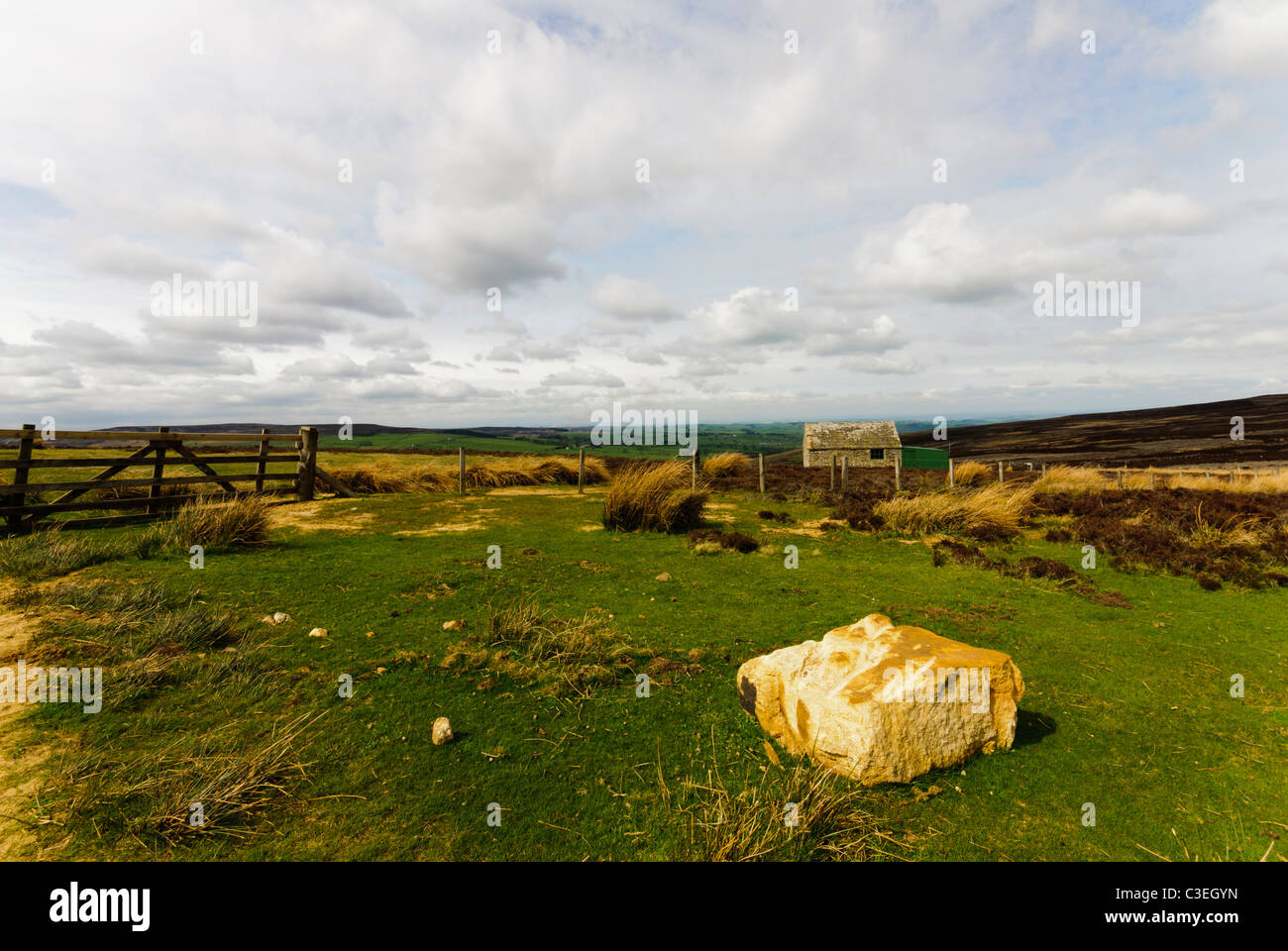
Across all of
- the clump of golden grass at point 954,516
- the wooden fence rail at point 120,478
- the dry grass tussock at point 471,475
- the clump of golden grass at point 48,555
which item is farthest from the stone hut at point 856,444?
the clump of golden grass at point 48,555

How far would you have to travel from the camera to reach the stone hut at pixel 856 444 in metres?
23.9

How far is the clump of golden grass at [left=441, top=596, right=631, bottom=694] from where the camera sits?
15.5 ft

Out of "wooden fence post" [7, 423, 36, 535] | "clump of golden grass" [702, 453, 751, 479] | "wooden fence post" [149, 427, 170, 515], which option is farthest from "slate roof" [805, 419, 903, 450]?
"wooden fence post" [7, 423, 36, 535]

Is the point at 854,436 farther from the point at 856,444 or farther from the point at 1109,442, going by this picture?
the point at 1109,442

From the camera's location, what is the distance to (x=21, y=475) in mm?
9273

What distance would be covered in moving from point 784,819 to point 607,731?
1.52 m

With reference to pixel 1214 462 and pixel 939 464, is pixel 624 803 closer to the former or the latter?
pixel 939 464

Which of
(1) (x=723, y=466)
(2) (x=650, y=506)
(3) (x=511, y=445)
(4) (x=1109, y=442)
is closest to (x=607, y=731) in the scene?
(2) (x=650, y=506)

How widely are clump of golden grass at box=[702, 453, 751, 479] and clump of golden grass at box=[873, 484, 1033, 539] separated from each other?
1264cm

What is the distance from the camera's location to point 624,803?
316 centimetres

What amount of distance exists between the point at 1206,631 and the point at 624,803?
26.0 feet

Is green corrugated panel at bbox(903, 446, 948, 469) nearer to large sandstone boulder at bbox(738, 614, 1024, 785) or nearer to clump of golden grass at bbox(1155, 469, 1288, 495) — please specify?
clump of golden grass at bbox(1155, 469, 1288, 495)

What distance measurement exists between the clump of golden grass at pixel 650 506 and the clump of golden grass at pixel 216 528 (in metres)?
6.65
